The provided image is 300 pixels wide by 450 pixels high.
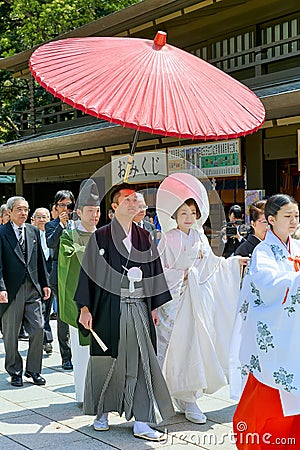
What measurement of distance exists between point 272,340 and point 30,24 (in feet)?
59.1

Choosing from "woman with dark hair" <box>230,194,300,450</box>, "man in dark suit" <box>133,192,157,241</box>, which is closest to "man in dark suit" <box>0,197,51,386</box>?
"man in dark suit" <box>133,192,157,241</box>

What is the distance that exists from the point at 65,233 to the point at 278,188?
5781 millimetres

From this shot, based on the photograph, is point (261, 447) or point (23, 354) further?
point (23, 354)

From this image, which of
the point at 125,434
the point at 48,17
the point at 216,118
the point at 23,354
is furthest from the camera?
the point at 48,17

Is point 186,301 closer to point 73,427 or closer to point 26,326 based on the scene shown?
point 73,427

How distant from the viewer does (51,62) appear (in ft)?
13.8

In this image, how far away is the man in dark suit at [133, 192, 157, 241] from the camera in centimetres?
463

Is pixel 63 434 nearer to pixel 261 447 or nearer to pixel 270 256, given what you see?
pixel 261 447

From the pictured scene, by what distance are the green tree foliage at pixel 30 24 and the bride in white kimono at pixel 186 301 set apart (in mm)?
14741

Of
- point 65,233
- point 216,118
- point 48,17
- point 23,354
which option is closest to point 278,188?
point 23,354

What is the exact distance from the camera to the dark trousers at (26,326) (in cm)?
599

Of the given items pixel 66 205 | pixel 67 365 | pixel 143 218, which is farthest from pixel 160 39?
pixel 67 365

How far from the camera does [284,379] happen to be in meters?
3.49

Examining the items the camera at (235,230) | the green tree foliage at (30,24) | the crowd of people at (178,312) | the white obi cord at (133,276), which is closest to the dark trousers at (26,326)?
the crowd of people at (178,312)
